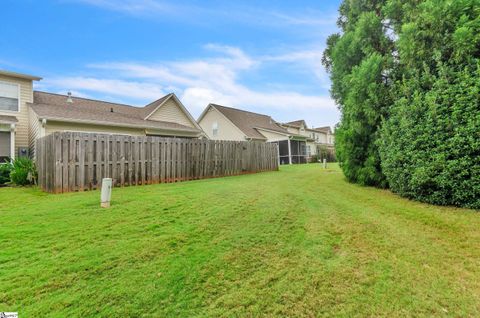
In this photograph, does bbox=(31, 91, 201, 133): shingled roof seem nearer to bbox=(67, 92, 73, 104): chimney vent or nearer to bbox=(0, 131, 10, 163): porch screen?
bbox=(67, 92, 73, 104): chimney vent

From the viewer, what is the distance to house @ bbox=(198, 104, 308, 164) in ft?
81.6

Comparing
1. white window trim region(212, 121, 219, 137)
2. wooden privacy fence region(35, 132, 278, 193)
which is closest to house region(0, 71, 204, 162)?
wooden privacy fence region(35, 132, 278, 193)

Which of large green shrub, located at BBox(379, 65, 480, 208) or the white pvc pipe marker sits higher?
large green shrub, located at BBox(379, 65, 480, 208)

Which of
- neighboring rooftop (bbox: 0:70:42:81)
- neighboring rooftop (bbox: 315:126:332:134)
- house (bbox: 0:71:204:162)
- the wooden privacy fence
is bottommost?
the wooden privacy fence

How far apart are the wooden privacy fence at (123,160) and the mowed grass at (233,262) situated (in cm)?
219

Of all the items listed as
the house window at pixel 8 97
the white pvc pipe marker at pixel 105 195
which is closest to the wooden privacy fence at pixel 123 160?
the white pvc pipe marker at pixel 105 195

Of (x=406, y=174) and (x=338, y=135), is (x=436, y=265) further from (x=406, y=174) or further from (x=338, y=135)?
(x=338, y=135)

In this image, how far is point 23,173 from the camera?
862 centimetres

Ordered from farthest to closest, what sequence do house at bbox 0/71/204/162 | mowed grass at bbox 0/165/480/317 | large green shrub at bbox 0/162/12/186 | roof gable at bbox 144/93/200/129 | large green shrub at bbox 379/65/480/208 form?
roof gable at bbox 144/93/200/129 < house at bbox 0/71/204/162 < large green shrub at bbox 0/162/12/186 < large green shrub at bbox 379/65/480/208 < mowed grass at bbox 0/165/480/317

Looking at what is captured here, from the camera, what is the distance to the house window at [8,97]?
11205 millimetres

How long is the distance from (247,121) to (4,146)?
70.1 feet

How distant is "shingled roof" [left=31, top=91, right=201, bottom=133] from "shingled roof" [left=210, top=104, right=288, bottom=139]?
9879 mm

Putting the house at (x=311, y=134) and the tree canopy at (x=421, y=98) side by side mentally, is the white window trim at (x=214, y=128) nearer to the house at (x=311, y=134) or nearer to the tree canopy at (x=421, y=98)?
the house at (x=311, y=134)

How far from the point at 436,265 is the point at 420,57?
5.34 m
